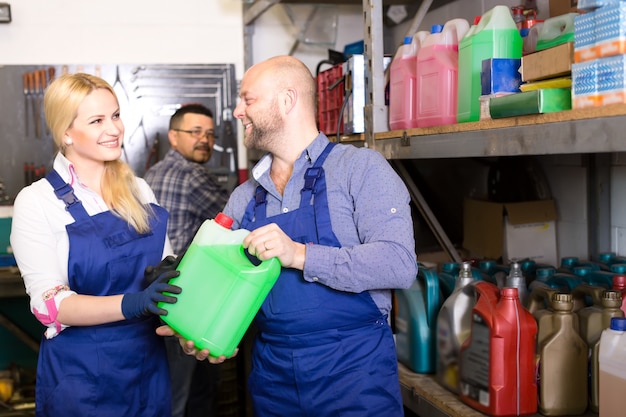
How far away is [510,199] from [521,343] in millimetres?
1380

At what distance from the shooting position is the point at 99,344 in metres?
2.18

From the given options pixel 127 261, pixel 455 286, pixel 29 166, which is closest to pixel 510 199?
pixel 455 286

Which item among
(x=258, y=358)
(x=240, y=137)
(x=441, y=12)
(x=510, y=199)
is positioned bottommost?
(x=258, y=358)

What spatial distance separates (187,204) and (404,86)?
151 cm

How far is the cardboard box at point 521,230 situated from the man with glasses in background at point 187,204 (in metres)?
1.36

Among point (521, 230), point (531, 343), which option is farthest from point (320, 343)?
point (521, 230)

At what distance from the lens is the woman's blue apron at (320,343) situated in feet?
6.56

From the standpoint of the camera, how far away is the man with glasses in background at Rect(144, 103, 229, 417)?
3592 millimetres

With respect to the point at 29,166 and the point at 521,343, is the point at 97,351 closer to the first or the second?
the point at 521,343

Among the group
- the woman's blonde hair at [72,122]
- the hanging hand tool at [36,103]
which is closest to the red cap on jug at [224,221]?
the woman's blonde hair at [72,122]

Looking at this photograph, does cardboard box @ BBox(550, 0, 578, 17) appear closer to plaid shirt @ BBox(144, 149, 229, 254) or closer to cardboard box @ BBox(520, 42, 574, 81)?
cardboard box @ BBox(520, 42, 574, 81)

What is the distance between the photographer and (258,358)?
215 cm

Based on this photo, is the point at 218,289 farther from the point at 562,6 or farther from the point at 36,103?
the point at 36,103

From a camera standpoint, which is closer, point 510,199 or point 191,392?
point 510,199
